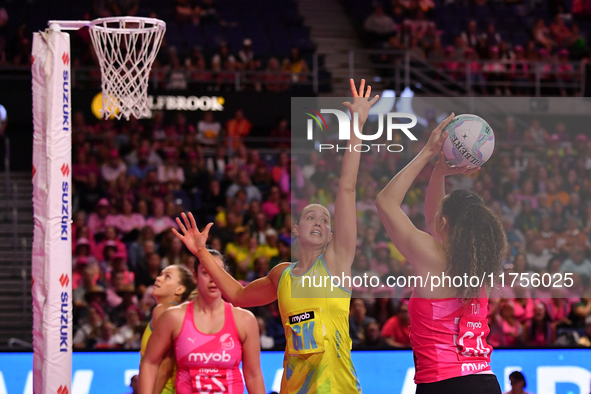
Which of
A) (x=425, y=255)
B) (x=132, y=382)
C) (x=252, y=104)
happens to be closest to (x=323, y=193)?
(x=132, y=382)

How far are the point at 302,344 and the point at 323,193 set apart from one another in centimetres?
393

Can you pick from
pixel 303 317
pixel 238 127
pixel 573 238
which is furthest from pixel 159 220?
pixel 303 317

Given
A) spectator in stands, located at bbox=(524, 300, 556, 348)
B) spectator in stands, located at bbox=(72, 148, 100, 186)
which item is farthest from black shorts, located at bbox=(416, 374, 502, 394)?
spectator in stands, located at bbox=(72, 148, 100, 186)

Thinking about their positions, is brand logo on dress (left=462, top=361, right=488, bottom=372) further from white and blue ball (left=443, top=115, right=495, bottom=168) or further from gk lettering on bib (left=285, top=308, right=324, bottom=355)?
white and blue ball (left=443, top=115, right=495, bottom=168)

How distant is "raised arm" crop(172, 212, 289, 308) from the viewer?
4.80 meters

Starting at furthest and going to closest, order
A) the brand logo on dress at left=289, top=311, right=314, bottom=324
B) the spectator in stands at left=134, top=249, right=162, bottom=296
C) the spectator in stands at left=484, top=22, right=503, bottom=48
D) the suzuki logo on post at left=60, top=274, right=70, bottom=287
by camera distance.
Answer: the spectator in stands at left=484, top=22, right=503, bottom=48 → the spectator in stands at left=134, top=249, right=162, bottom=296 → the suzuki logo on post at left=60, top=274, right=70, bottom=287 → the brand logo on dress at left=289, top=311, right=314, bottom=324

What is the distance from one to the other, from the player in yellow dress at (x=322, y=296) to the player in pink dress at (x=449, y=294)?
1.49 feet

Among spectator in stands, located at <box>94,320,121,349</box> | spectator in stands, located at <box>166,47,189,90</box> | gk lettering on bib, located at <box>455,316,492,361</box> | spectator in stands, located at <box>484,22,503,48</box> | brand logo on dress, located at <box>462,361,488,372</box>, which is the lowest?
spectator in stands, located at <box>94,320,121,349</box>

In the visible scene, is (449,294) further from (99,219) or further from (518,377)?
(99,219)

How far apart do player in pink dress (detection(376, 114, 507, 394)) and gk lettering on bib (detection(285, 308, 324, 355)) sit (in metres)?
0.65

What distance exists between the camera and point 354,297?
29.4 ft

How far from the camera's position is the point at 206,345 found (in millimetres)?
4789

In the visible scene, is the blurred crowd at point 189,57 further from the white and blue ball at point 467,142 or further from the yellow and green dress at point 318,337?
the yellow and green dress at point 318,337

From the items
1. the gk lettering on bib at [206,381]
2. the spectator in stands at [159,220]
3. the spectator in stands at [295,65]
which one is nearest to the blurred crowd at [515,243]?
the spectator in stands at [159,220]
